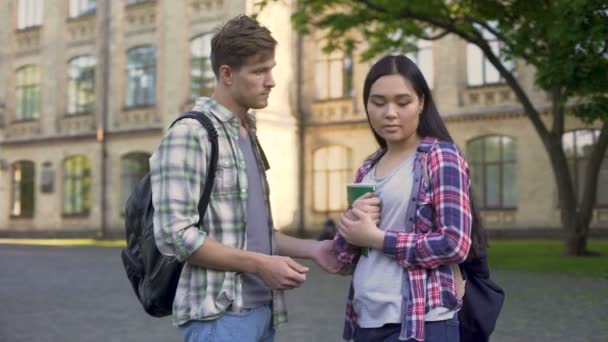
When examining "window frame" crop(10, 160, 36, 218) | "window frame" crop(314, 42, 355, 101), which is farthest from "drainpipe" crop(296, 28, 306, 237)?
"window frame" crop(10, 160, 36, 218)

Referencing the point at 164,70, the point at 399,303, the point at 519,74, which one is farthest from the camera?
the point at 164,70

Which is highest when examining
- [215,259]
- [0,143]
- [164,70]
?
[164,70]

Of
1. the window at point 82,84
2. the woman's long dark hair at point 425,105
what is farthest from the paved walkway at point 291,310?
the window at point 82,84

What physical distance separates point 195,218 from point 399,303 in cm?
73

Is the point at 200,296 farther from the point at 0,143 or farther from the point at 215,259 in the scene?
the point at 0,143

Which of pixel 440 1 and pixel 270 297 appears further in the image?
pixel 440 1

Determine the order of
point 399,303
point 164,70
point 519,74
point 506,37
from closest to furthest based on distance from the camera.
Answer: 1. point 399,303
2. point 506,37
3. point 519,74
4. point 164,70

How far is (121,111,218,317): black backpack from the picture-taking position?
232 centimetres

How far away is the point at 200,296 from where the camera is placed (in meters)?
2.32

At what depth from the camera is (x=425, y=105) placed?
262 centimetres

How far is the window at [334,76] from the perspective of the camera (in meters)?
26.6

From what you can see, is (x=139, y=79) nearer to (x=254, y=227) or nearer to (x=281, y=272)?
(x=254, y=227)

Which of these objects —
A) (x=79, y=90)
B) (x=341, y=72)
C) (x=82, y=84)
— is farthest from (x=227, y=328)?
(x=79, y=90)

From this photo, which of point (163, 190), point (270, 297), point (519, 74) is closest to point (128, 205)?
point (163, 190)
